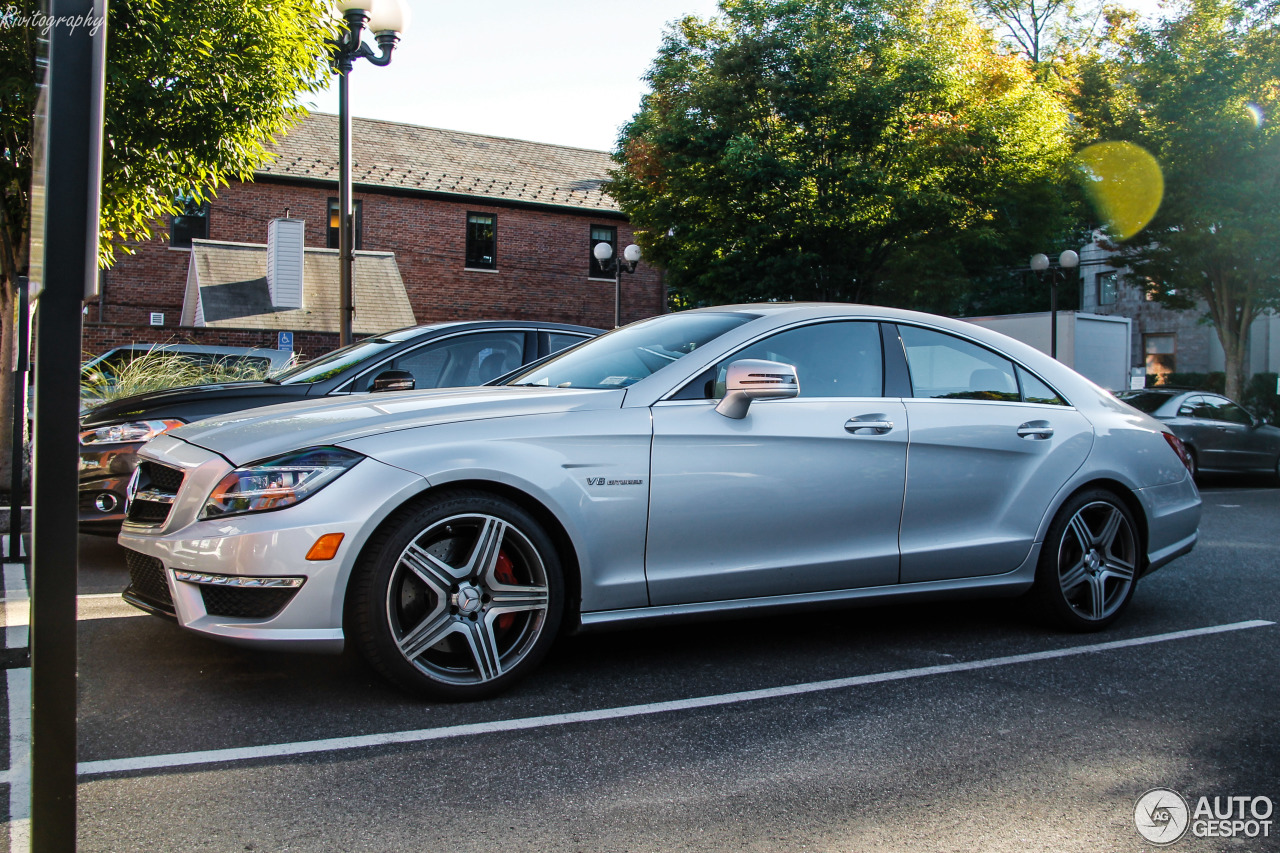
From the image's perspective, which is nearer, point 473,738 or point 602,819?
point 602,819

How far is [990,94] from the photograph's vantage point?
1020 inches

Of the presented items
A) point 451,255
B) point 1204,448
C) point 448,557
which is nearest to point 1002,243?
point 1204,448

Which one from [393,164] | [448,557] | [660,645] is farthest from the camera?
[393,164]

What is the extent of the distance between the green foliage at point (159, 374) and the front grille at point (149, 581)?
5.84 m

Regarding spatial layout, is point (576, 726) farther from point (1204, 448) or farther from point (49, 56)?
point (1204, 448)

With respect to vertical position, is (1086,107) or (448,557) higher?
(1086,107)

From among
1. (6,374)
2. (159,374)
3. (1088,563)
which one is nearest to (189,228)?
(159,374)

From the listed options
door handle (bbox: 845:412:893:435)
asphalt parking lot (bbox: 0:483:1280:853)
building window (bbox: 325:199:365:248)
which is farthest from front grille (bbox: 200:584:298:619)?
building window (bbox: 325:199:365:248)

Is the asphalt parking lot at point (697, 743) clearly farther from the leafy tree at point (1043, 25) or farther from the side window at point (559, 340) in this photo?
the leafy tree at point (1043, 25)

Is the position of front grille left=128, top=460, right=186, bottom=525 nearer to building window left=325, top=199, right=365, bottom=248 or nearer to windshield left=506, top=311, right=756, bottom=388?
windshield left=506, top=311, right=756, bottom=388

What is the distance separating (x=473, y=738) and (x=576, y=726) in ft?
1.19

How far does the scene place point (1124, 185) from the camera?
22391 mm

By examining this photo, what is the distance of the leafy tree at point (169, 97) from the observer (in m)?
9.05

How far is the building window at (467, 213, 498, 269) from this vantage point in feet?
103
